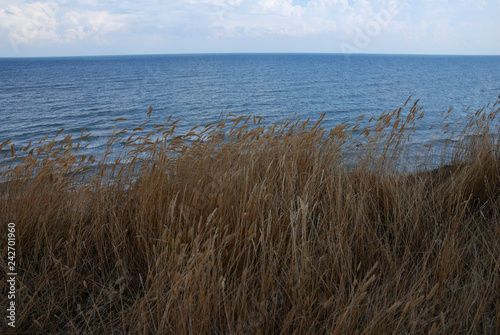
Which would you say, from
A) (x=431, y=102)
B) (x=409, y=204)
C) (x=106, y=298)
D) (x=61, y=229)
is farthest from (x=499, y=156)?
(x=431, y=102)

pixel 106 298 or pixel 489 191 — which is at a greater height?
pixel 489 191

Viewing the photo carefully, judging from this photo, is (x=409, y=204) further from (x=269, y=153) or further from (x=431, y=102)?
(x=431, y=102)

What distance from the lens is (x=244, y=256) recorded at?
198 centimetres

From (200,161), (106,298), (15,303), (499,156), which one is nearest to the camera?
(15,303)

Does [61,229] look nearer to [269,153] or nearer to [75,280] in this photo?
[75,280]

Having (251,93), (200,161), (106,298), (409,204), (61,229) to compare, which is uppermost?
(200,161)

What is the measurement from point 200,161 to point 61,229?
3.46 ft

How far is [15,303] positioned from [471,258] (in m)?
2.55

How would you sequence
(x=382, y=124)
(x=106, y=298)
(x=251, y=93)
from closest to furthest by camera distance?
(x=106, y=298)
(x=382, y=124)
(x=251, y=93)

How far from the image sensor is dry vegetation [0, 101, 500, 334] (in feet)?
5.06

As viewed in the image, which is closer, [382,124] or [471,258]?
[471,258]

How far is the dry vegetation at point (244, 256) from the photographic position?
154 cm

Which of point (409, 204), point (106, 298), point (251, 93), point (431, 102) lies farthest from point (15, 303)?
point (251, 93)

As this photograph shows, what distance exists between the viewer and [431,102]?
2484 centimetres
